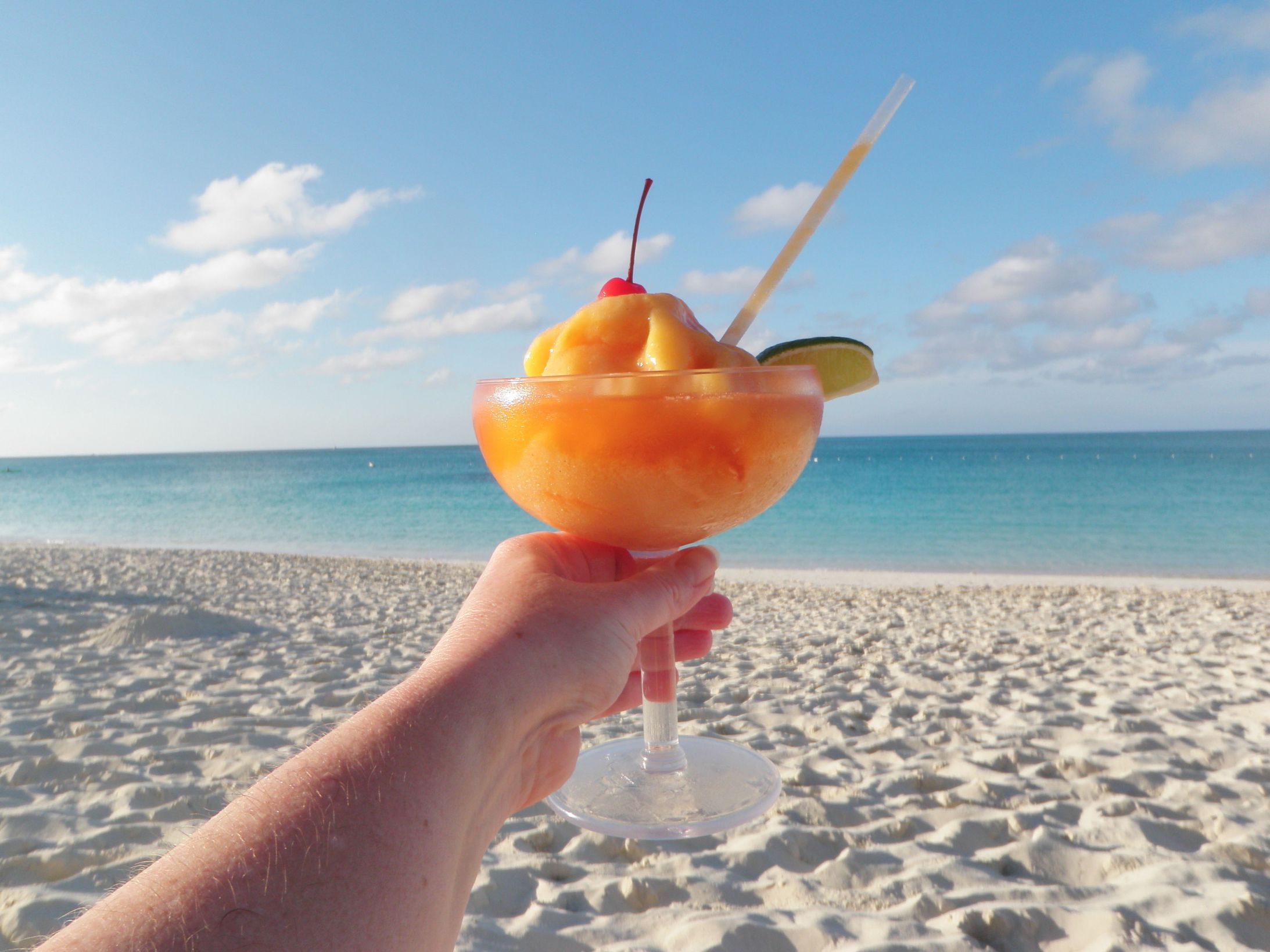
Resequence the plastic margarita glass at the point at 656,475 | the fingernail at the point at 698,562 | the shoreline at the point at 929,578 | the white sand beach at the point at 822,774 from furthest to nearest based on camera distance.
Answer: the shoreline at the point at 929,578 → the white sand beach at the point at 822,774 → the fingernail at the point at 698,562 → the plastic margarita glass at the point at 656,475

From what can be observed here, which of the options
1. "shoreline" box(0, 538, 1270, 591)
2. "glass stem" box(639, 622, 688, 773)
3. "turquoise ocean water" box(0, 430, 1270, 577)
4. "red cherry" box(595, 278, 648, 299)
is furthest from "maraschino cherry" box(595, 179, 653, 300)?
"turquoise ocean water" box(0, 430, 1270, 577)

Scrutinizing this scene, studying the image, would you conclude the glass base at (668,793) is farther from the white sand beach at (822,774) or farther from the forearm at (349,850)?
the white sand beach at (822,774)

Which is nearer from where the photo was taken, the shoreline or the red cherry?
the red cherry

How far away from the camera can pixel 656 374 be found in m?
1.08

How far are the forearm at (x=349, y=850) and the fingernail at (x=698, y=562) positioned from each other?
0.52 metres

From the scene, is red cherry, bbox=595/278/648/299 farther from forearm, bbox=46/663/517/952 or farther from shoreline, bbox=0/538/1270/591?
shoreline, bbox=0/538/1270/591

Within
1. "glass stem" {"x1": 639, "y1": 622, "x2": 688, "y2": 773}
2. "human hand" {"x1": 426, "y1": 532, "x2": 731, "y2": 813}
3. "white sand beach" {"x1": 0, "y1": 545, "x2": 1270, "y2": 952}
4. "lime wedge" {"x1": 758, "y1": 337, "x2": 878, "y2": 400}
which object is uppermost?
"lime wedge" {"x1": 758, "y1": 337, "x2": 878, "y2": 400}

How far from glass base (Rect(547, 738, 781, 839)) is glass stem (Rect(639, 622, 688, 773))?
0.03 meters

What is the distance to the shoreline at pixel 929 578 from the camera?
10867 mm

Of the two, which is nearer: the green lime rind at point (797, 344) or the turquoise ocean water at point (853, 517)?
the green lime rind at point (797, 344)

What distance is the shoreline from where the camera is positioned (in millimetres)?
10867

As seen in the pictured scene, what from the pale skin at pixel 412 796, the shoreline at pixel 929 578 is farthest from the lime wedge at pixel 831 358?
the shoreline at pixel 929 578

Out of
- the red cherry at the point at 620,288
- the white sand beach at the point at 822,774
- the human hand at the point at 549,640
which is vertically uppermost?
the red cherry at the point at 620,288

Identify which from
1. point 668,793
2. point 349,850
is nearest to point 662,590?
point 668,793
